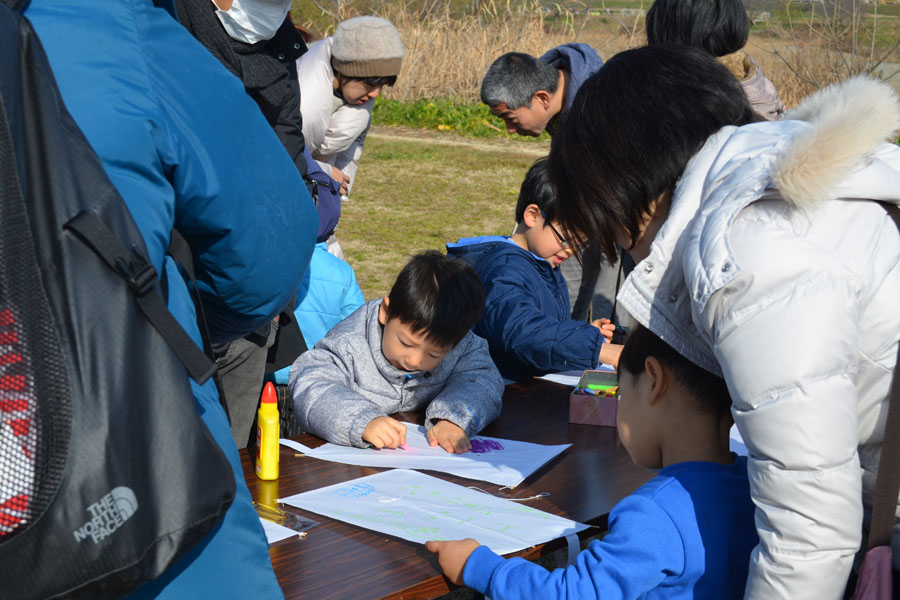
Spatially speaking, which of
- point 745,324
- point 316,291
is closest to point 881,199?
point 745,324

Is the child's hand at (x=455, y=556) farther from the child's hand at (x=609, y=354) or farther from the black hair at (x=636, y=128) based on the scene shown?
the child's hand at (x=609, y=354)

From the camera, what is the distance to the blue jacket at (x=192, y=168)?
43.0 inches

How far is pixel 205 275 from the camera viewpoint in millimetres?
Result: 1344

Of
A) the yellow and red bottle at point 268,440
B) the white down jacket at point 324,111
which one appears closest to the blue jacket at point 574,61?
the white down jacket at point 324,111

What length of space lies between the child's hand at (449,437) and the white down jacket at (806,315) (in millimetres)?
1080

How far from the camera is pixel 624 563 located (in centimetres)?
147

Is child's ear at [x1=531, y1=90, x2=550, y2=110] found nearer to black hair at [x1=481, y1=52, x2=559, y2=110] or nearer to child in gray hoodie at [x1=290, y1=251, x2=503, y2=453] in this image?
black hair at [x1=481, y1=52, x2=559, y2=110]

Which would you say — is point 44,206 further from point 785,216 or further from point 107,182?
point 785,216

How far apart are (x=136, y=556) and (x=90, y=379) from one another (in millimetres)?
188

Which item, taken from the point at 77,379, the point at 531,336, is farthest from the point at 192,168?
the point at 531,336

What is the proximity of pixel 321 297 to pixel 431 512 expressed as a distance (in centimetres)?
165

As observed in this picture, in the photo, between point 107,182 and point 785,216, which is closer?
point 107,182

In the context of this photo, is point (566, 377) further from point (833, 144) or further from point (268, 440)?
point (833, 144)

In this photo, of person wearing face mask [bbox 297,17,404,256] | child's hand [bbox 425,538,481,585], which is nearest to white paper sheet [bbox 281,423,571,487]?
child's hand [bbox 425,538,481,585]
